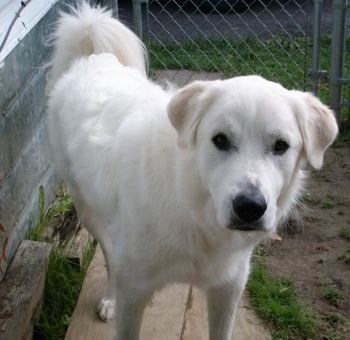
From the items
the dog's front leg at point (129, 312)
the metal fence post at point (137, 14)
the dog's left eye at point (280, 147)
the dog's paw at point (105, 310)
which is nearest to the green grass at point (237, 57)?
the metal fence post at point (137, 14)

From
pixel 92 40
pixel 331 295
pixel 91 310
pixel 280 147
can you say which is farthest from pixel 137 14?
pixel 280 147

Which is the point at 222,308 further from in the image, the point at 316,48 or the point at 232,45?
the point at 232,45

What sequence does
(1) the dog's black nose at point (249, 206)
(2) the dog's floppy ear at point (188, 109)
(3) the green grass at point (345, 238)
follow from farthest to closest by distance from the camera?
(3) the green grass at point (345, 238) < (2) the dog's floppy ear at point (188, 109) < (1) the dog's black nose at point (249, 206)

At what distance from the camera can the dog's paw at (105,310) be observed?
11.0ft

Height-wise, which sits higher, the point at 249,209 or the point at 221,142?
the point at 221,142

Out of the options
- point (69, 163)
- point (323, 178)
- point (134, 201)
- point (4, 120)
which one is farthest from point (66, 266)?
point (323, 178)

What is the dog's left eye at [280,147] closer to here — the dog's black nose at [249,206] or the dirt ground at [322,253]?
the dog's black nose at [249,206]

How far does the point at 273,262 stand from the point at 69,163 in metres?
1.41

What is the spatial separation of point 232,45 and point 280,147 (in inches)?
207

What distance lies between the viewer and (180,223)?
8.33ft

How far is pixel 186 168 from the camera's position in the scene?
246 cm

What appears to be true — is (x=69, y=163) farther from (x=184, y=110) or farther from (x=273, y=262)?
(x=273, y=262)

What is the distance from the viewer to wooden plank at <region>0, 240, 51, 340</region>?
115 inches

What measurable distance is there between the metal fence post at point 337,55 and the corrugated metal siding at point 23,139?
7.67 feet
